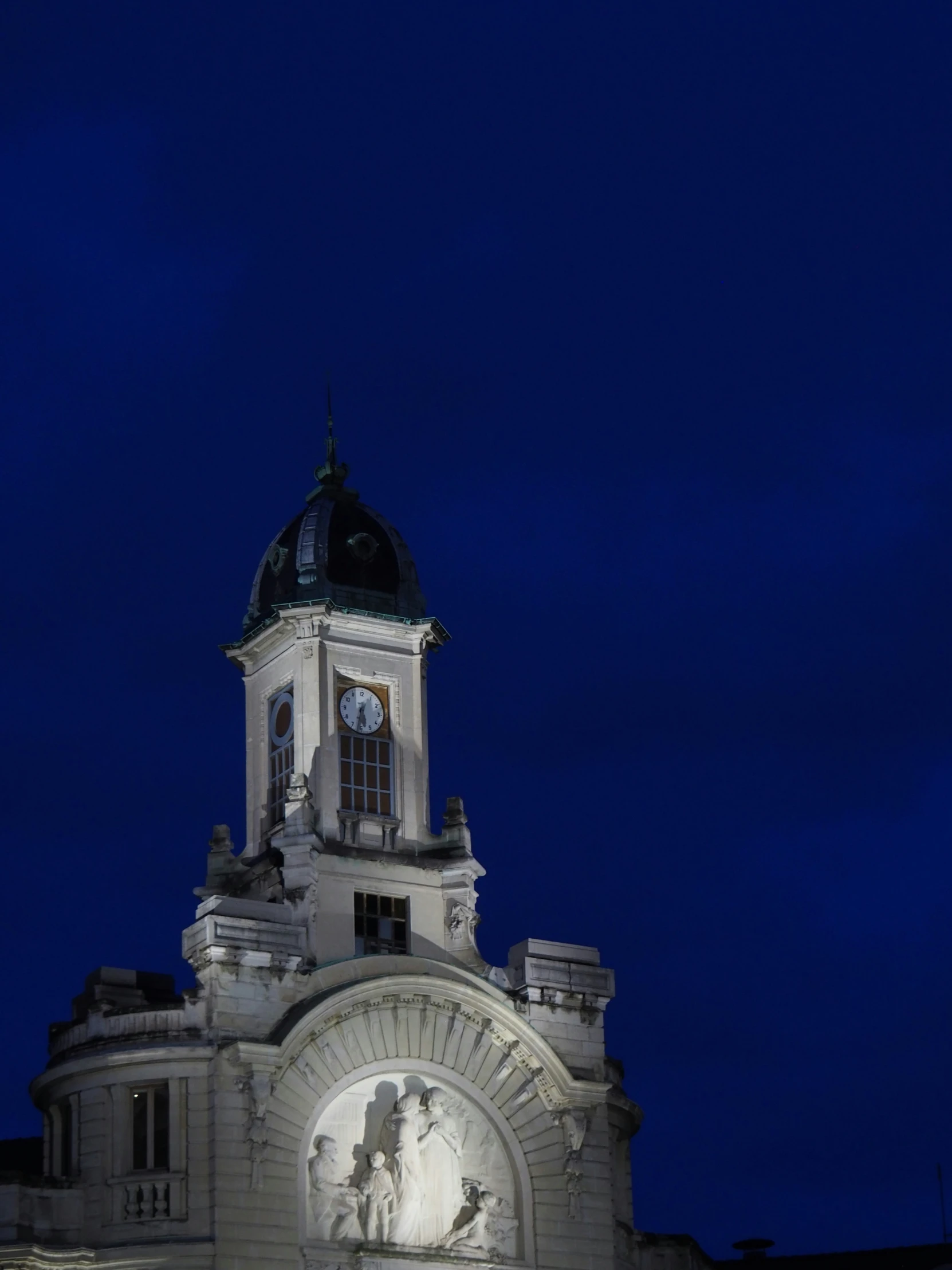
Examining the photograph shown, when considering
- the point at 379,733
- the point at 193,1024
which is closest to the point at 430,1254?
the point at 193,1024

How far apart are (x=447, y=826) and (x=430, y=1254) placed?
10795mm

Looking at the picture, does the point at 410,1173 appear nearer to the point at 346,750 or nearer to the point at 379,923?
the point at 379,923

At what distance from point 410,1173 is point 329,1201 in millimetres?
2021

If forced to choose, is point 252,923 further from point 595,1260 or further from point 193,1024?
point 595,1260

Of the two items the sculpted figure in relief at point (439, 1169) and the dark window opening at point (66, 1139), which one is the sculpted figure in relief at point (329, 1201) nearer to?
the sculpted figure in relief at point (439, 1169)

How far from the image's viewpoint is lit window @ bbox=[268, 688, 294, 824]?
60.0 meters

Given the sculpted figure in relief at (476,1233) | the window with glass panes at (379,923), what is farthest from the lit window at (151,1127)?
the sculpted figure in relief at (476,1233)

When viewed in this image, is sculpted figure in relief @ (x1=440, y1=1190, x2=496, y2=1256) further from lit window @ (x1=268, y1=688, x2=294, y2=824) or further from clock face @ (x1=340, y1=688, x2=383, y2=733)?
clock face @ (x1=340, y1=688, x2=383, y2=733)

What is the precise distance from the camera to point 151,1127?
2077 inches

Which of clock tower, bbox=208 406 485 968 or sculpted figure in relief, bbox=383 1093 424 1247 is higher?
clock tower, bbox=208 406 485 968

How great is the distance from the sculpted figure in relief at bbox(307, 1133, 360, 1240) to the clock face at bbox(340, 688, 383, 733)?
11164 mm

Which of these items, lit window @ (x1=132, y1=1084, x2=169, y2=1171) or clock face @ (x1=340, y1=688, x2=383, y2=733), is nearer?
lit window @ (x1=132, y1=1084, x2=169, y2=1171)

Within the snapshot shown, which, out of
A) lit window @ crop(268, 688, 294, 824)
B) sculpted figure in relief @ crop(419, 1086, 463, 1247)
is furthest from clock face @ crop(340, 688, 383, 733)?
sculpted figure in relief @ crop(419, 1086, 463, 1247)

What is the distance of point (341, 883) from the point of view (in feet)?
190
